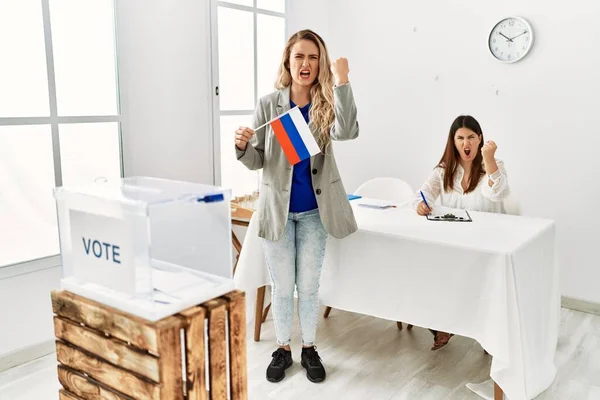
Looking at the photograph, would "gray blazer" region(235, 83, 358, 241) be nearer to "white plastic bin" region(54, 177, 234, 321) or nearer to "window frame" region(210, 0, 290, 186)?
"white plastic bin" region(54, 177, 234, 321)

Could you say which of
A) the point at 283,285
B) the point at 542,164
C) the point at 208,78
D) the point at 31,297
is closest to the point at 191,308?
the point at 283,285

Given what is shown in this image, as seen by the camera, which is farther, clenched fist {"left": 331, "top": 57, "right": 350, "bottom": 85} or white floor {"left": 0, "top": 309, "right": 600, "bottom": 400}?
white floor {"left": 0, "top": 309, "right": 600, "bottom": 400}

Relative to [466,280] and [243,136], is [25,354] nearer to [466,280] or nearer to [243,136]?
[243,136]

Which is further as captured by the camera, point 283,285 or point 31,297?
point 31,297

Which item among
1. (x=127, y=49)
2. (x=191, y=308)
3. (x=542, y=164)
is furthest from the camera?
(x=542, y=164)

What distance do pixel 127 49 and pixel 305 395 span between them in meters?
1.99

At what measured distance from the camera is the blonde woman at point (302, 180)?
7.47ft

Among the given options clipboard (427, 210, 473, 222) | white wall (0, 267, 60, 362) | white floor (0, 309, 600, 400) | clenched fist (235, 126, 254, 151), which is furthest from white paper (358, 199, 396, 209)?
white wall (0, 267, 60, 362)

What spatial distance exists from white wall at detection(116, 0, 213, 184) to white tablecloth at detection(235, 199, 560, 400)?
89 centimetres

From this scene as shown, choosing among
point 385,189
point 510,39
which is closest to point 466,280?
point 385,189

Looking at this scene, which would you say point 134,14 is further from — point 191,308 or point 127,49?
point 191,308

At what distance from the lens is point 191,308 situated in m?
1.20

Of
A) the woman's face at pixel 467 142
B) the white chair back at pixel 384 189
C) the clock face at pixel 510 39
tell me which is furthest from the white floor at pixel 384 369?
the clock face at pixel 510 39

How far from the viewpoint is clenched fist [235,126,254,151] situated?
7.04 feet
